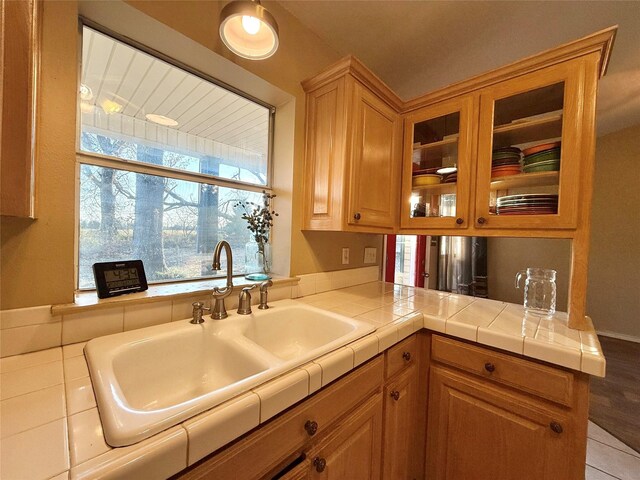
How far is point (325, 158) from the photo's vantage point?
137 cm

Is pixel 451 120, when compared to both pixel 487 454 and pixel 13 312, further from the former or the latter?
pixel 13 312

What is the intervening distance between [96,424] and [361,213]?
120cm

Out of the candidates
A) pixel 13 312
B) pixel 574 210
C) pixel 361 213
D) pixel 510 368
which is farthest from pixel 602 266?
pixel 13 312

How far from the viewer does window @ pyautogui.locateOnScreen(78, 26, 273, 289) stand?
1005 mm

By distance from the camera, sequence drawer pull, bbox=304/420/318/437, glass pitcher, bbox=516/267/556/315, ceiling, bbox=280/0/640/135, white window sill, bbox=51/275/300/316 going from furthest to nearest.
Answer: ceiling, bbox=280/0/640/135 < glass pitcher, bbox=516/267/556/315 < white window sill, bbox=51/275/300/316 < drawer pull, bbox=304/420/318/437

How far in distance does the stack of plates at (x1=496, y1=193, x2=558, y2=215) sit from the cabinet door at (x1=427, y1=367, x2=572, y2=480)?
0.78 metres

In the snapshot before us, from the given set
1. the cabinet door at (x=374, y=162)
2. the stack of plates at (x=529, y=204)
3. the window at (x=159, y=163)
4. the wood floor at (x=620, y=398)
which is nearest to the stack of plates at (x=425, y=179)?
the cabinet door at (x=374, y=162)

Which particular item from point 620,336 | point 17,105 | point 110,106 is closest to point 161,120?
point 110,106

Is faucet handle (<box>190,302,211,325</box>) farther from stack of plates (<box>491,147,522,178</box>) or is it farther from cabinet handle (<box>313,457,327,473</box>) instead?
stack of plates (<box>491,147,522,178</box>)

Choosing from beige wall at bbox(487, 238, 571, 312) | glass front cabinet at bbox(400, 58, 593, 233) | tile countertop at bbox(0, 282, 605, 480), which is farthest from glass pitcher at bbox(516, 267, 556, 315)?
beige wall at bbox(487, 238, 571, 312)

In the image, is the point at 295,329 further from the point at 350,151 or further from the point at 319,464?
the point at 350,151

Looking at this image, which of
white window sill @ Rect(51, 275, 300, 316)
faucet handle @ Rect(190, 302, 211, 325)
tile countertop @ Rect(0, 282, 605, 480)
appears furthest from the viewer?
faucet handle @ Rect(190, 302, 211, 325)

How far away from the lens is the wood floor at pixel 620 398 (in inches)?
66.3

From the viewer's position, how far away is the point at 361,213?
1.36 m
